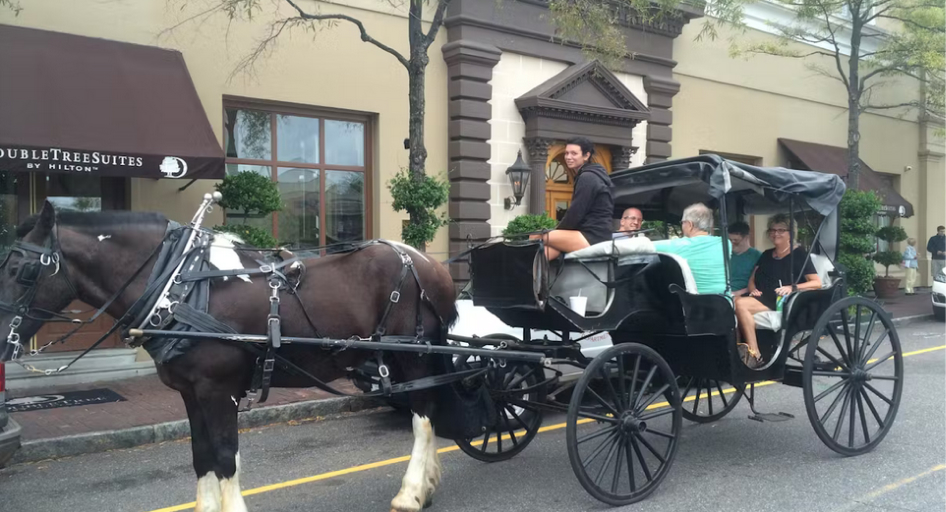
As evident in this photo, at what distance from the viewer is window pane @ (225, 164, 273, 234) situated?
11141 mm

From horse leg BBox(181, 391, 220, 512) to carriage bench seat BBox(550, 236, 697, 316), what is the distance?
2595 mm

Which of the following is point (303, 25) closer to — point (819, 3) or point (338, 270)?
point (338, 270)

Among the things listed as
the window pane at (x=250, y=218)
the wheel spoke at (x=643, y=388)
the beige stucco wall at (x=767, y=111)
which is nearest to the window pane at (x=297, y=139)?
the window pane at (x=250, y=218)

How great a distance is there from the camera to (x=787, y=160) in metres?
19.7

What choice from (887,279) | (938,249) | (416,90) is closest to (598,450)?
(416,90)

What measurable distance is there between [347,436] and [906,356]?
9.07 meters

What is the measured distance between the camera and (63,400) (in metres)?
8.89

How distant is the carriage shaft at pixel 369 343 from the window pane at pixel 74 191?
700 centimetres

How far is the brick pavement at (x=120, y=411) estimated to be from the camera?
7.58 m

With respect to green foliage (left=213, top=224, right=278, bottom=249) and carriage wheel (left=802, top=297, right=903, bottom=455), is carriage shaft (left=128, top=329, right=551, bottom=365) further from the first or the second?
green foliage (left=213, top=224, right=278, bottom=249)

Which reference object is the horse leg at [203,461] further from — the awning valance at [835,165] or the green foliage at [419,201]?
the awning valance at [835,165]

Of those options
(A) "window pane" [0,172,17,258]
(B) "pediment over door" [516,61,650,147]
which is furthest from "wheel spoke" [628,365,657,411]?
(B) "pediment over door" [516,61,650,147]

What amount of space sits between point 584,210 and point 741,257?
8.20 ft

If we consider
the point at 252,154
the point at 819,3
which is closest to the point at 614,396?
the point at 252,154
